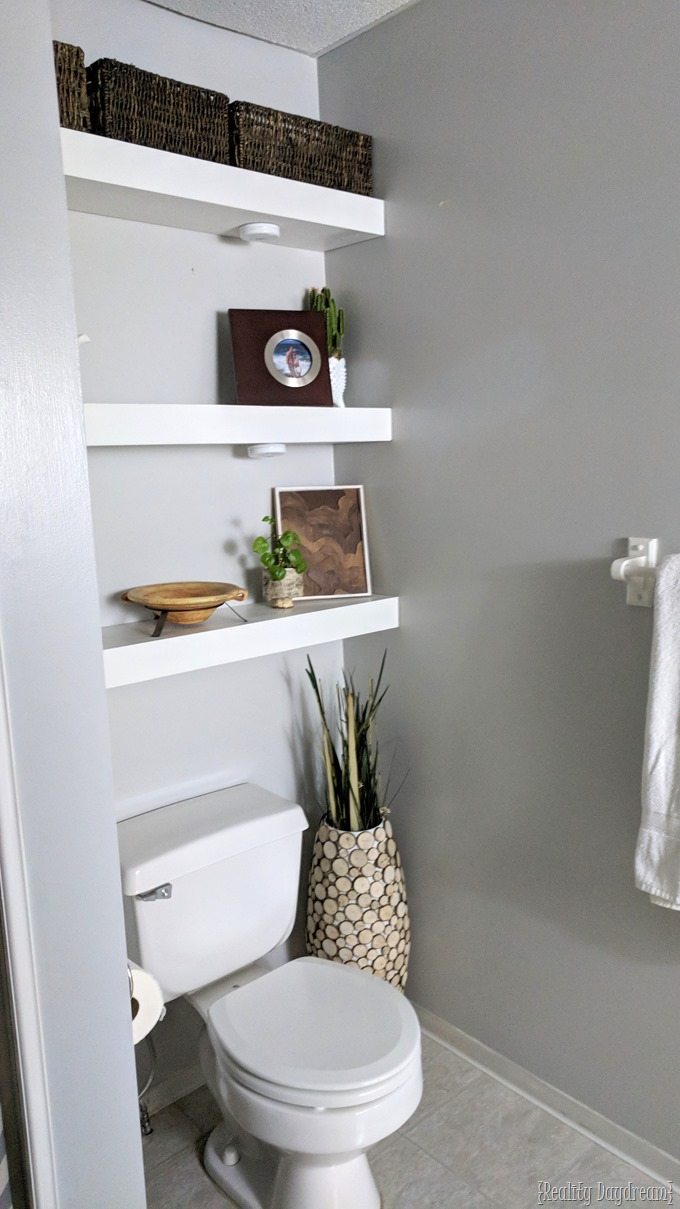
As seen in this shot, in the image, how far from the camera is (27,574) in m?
1.13

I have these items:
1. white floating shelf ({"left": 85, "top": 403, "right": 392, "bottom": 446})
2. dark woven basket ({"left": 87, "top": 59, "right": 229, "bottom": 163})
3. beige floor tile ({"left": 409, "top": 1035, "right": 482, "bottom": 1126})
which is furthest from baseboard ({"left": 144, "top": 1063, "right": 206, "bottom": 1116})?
dark woven basket ({"left": 87, "top": 59, "right": 229, "bottom": 163})

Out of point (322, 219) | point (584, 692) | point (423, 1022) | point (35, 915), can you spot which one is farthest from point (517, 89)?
point (423, 1022)

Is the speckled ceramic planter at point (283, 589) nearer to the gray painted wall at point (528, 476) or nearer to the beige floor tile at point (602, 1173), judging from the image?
the gray painted wall at point (528, 476)

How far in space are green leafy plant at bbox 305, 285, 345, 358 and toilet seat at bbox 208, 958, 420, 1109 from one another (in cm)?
137

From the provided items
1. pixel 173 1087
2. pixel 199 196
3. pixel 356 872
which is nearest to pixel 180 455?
pixel 199 196

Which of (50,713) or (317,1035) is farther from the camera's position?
(317,1035)

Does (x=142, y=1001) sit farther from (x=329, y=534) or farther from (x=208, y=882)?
(x=329, y=534)

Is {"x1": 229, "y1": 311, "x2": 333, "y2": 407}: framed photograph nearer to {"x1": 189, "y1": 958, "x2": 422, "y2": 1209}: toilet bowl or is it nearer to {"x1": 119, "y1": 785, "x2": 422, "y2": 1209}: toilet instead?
{"x1": 119, "y1": 785, "x2": 422, "y2": 1209}: toilet

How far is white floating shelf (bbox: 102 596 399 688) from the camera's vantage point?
1770 millimetres

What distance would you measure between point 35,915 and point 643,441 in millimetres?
1254

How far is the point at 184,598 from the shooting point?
186 centimetres

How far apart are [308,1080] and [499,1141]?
616mm

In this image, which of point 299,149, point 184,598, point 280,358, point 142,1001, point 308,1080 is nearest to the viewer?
point 142,1001

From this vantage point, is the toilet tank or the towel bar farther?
the toilet tank
